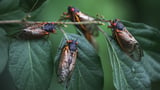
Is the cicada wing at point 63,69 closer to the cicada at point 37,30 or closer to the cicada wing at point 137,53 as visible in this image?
the cicada at point 37,30

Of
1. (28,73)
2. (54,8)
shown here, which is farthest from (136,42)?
(54,8)

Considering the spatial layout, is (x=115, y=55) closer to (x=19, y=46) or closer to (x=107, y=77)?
(x=19, y=46)

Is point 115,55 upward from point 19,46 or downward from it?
downward

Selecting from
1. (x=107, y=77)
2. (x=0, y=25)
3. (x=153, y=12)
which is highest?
(x=0, y=25)

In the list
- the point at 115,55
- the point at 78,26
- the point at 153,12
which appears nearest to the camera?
the point at 115,55

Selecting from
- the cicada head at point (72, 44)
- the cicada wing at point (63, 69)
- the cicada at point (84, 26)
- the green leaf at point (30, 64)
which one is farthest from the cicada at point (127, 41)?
the green leaf at point (30, 64)

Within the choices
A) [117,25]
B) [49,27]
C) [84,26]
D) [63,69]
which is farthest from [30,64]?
[117,25]

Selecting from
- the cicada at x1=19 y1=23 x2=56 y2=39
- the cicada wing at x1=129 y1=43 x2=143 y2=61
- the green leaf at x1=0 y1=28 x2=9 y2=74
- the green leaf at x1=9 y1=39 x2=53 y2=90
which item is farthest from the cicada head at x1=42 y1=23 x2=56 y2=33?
the cicada wing at x1=129 y1=43 x2=143 y2=61
